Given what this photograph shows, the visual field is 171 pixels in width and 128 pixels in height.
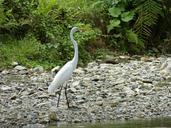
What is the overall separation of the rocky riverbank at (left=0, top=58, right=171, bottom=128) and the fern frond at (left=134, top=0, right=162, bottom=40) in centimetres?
272

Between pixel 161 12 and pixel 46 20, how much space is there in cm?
359

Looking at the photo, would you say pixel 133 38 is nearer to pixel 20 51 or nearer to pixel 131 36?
pixel 131 36

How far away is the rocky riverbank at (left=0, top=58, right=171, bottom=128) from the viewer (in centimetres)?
923

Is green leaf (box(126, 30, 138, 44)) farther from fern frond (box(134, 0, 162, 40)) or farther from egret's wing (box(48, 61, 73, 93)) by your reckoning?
egret's wing (box(48, 61, 73, 93))

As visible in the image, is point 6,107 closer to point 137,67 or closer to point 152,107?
point 152,107

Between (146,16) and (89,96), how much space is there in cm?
604

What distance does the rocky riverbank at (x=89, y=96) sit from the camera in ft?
30.3

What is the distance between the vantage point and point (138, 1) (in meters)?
16.4

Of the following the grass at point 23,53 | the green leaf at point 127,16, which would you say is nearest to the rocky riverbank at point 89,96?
the grass at point 23,53

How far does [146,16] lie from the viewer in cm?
1602

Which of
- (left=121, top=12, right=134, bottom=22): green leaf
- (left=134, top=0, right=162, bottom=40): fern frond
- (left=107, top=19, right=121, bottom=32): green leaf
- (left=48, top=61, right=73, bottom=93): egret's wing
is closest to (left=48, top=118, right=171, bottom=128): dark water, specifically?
(left=48, top=61, right=73, bottom=93): egret's wing

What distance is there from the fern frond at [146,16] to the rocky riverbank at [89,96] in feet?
8.93

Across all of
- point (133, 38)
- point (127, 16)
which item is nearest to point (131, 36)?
point (133, 38)

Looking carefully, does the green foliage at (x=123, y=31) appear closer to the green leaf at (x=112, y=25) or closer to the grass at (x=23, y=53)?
the green leaf at (x=112, y=25)
